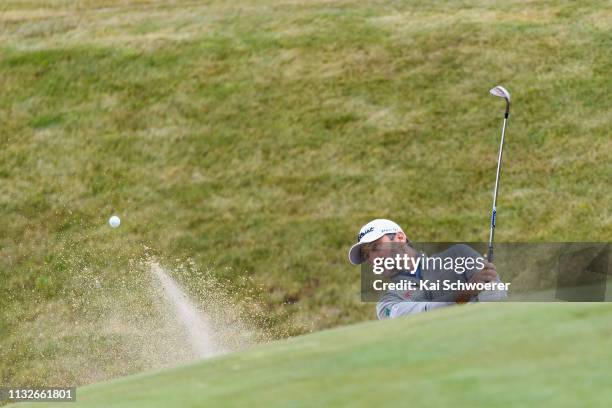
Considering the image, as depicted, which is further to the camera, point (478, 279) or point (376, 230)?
point (376, 230)

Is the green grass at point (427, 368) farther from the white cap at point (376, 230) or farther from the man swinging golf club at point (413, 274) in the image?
the white cap at point (376, 230)

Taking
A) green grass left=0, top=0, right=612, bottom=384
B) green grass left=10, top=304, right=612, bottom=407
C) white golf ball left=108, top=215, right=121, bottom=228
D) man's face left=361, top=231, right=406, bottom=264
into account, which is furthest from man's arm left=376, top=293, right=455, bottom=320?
white golf ball left=108, top=215, right=121, bottom=228

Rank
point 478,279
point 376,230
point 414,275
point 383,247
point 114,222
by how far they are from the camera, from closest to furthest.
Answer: point 478,279, point 414,275, point 383,247, point 376,230, point 114,222

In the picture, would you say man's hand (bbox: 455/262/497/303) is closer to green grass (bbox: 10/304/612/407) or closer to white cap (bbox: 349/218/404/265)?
green grass (bbox: 10/304/612/407)

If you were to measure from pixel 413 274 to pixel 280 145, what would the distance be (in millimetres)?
15622

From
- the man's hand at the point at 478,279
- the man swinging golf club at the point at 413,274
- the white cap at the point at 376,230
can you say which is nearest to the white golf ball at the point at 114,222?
the man swinging golf club at the point at 413,274

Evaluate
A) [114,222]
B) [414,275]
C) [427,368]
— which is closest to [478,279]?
[414,275]

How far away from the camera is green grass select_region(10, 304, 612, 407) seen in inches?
171

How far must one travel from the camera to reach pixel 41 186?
2200 cm

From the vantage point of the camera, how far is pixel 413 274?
771 centimetres

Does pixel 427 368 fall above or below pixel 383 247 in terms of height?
above

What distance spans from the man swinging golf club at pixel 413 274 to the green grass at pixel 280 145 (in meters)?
8.47

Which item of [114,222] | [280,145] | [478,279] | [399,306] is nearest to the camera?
[478,279]

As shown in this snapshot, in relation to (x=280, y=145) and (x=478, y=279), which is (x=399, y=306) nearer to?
(x=478, y=279)
